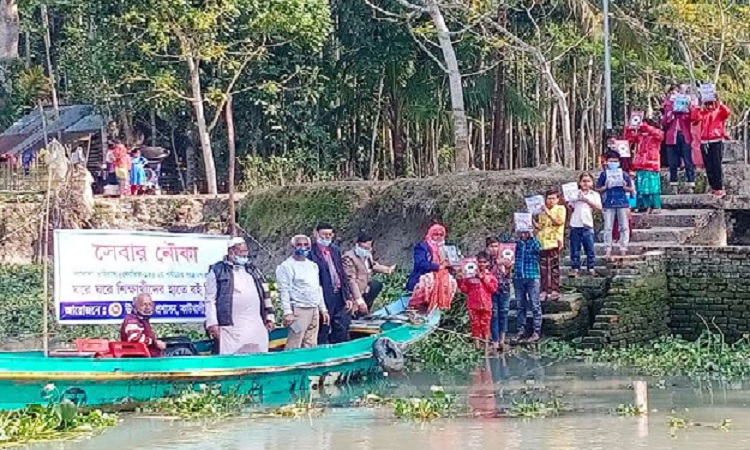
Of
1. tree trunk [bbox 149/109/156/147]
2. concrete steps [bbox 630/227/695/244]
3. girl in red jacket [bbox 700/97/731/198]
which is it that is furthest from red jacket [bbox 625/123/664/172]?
tree trunk [bbox 149/109/156/147]

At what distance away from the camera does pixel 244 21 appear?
32.4m

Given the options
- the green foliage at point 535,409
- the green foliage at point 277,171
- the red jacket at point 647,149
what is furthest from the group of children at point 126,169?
the green foliage at point 535,409

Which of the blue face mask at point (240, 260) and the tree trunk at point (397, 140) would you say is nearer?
the blue face mask at point (240, 260)

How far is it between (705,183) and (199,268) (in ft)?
31.8

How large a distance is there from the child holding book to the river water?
2.68 m

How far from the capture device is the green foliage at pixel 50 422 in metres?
12.5

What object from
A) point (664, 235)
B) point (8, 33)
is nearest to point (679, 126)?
point (664, 235)

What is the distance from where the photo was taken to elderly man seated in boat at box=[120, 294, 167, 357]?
14.3 meters

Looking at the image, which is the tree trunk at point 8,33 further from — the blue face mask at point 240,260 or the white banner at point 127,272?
the blue face mask at point 240,260

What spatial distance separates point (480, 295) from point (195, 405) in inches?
209

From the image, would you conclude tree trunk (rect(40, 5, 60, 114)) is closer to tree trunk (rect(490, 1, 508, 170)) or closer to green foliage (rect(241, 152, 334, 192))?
green foliage (rect(241, 152, 334, 192))

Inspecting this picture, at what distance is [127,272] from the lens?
1503cm

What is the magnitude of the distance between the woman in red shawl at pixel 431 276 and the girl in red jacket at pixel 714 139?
4.93 meters

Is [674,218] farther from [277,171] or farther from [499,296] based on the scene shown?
[277,171]
